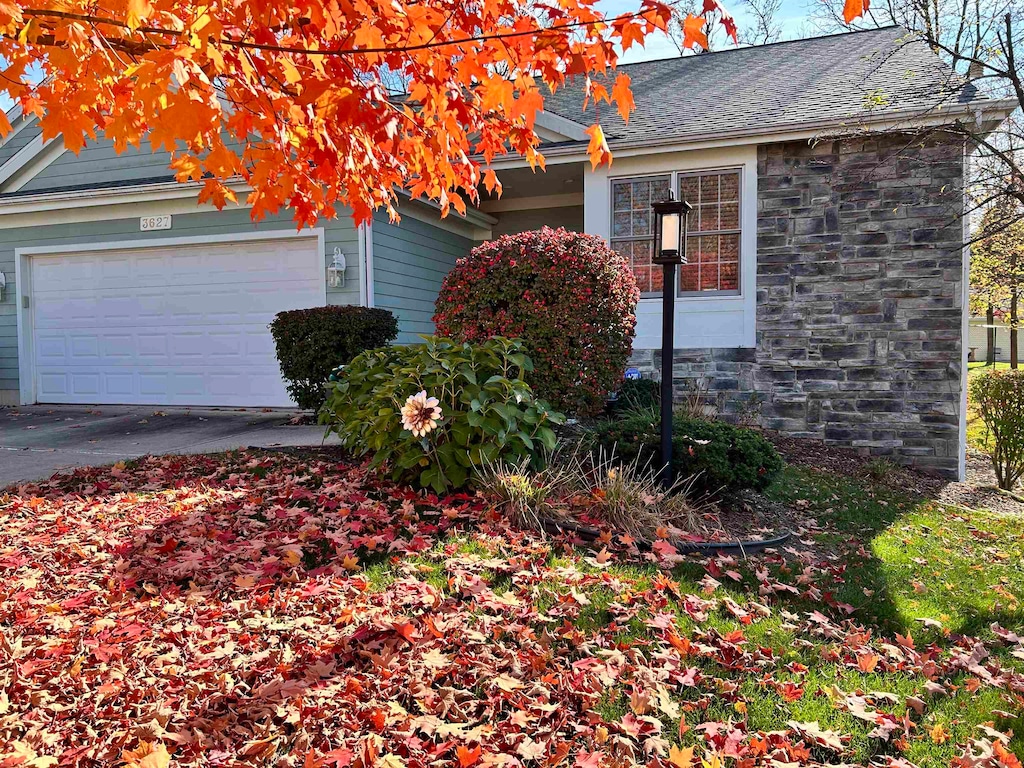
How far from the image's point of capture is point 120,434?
25.0 ft

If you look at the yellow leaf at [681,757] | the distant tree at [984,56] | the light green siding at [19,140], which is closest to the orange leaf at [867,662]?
the yellow leaf at [681,757]

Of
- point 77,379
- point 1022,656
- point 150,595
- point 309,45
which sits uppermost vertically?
point 309,45

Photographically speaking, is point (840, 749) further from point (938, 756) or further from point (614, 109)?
point (614, 109)

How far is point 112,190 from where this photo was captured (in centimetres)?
959

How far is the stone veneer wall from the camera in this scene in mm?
7594

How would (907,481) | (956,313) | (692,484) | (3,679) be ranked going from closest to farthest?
1. (3,679)
2. (692,484)
3. (907,481)
4. (956,313)

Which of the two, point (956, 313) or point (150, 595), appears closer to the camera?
point (150, 595)

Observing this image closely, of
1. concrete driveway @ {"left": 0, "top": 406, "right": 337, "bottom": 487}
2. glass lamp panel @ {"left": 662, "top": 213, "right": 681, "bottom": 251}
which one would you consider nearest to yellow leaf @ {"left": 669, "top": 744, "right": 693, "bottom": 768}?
glass lamp panel @ {"left": 662, "top": 213, "right": 681, "bottom": 251}

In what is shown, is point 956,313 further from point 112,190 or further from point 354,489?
point 112,190

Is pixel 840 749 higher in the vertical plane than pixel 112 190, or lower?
lower

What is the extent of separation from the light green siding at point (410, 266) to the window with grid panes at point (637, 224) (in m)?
2.82

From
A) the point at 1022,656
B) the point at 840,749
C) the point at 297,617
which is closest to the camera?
the point at 840,749

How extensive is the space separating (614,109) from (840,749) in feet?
29.3

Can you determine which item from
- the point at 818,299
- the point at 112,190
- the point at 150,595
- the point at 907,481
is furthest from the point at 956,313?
the point at 112,190
